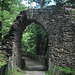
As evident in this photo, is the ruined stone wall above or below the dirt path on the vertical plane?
above

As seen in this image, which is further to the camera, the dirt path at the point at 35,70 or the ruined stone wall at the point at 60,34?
the ruined stone wall at the point at 60,34

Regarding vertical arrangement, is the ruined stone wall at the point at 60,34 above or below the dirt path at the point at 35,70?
above

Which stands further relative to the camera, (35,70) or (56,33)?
(35,70)

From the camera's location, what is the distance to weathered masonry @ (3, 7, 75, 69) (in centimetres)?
1025

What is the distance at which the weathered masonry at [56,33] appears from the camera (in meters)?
10.2

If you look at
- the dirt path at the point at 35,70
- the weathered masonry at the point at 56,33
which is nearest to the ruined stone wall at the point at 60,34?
the weathered masonry at the point at 56,33

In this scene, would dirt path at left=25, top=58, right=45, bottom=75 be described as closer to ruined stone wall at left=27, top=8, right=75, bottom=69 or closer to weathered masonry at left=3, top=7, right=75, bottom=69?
weathered masonry at left=3, top=7, right=75, bottom=69

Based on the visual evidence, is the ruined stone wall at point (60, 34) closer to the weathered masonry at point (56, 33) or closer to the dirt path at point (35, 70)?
the weathered masonry at point (56, 33)

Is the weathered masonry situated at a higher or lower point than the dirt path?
higher

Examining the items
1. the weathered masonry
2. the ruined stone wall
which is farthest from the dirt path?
the ruined stone wall

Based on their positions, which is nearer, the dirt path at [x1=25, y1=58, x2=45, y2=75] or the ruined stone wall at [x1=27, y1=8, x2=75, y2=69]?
the dirt path at [x1=25, y1=58, x2=45, y2=75]

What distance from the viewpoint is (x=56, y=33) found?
10562 millimetres

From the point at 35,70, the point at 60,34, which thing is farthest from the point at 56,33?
the point at 35,70

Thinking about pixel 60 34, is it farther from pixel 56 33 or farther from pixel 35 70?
pixel 35 70
